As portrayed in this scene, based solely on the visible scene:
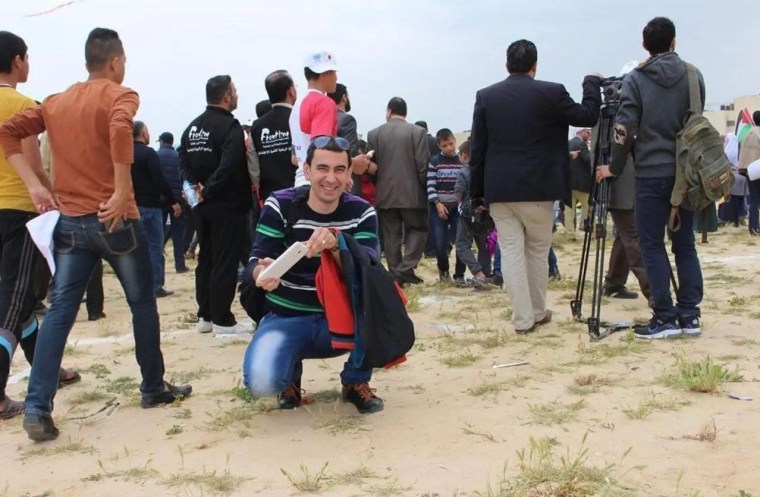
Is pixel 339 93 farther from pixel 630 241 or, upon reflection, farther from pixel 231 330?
pixel 630 241

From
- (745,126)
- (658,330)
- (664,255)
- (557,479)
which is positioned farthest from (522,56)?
(745,126)

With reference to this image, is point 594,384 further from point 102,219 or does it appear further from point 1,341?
point 1,341

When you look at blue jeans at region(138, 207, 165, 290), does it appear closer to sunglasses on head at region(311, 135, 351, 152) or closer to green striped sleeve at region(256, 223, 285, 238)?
green striped sleeve at region(256, 223, 285, 238)

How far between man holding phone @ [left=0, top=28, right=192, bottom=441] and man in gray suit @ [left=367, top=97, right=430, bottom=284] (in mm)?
4335

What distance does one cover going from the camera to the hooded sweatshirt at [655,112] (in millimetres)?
5090

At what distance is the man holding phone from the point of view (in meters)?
3.73

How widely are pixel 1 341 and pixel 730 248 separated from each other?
9291 mm

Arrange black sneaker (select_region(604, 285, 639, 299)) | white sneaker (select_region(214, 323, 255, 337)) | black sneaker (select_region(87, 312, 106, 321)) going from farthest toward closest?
1. black sneaker (select_region(87, 312, 106, 321))
2. black sneaker (select_region(604, 285, 639, 299))
3. white sneaker (select_region(214, 323, 255, 337))

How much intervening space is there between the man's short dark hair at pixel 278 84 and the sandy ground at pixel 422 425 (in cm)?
186

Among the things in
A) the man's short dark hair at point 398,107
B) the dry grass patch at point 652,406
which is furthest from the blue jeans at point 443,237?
the dry grass patch at point 652,406

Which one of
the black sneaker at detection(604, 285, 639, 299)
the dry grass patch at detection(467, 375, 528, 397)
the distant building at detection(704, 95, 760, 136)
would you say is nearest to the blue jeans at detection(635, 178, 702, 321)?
the dry grass patch at detection(467, 375, 528, 397)

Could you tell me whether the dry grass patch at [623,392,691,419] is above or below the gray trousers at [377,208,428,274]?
below

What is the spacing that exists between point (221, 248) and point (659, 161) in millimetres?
3131

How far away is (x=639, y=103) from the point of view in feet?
16.9
